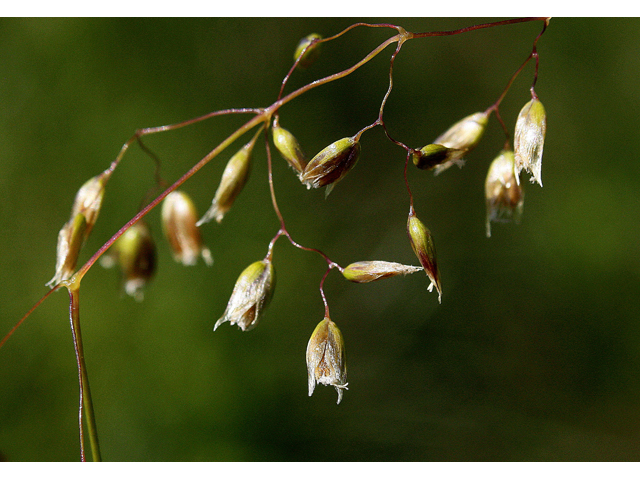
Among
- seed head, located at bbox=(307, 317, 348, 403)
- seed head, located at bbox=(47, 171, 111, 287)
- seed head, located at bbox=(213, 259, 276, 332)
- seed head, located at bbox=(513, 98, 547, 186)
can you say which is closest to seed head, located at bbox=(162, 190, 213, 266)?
seed head, located at bbox=(47, 171, 111, 287)

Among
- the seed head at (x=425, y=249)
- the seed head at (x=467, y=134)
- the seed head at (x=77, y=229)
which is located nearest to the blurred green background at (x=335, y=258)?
the seed head at (x=77, y=229)

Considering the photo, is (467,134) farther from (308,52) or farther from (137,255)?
(137,255)

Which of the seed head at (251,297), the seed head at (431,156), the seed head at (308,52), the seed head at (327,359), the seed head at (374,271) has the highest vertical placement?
the seed head at (308,52)

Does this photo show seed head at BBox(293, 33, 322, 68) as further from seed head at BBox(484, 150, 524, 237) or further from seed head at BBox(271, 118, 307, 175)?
seed head at BBox(484, 150, 524, 237)

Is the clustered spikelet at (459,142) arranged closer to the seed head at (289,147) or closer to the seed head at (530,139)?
the seed head at (530,139)
